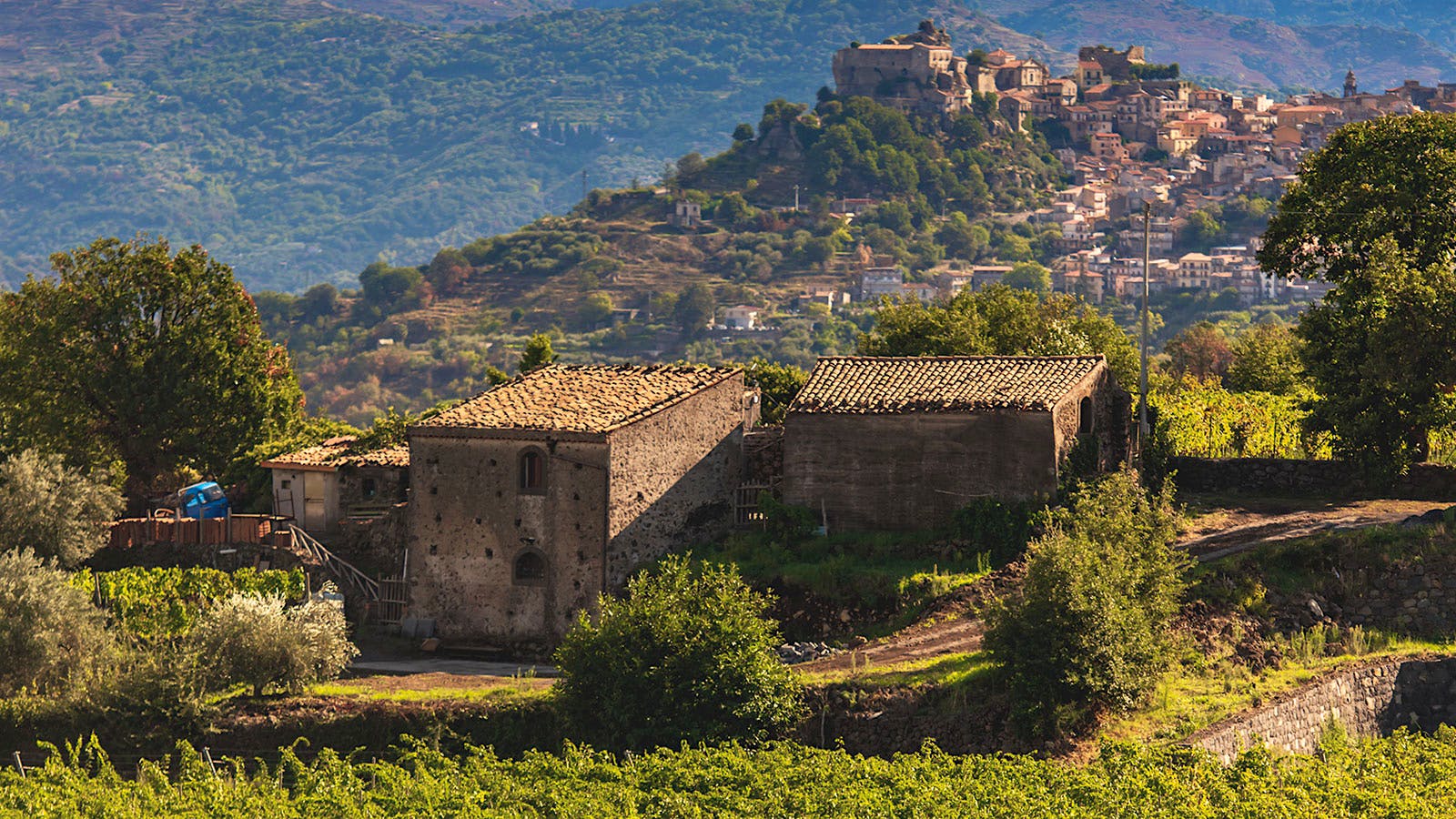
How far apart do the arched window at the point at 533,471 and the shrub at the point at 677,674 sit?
5.70 m

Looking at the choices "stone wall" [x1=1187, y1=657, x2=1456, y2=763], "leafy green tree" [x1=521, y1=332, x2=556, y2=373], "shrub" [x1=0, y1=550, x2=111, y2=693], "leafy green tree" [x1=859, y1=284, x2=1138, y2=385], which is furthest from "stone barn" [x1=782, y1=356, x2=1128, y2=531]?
"shrub" [x1=0, y1=550, x2=111, y2=693]

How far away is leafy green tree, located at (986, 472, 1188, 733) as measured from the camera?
31031 mm

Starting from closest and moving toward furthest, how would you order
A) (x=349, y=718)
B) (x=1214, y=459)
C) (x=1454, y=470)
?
(x=349, y=718)
(x=1454, y=470)
(x=1214, y=459)

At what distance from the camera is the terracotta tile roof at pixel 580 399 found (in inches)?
1554

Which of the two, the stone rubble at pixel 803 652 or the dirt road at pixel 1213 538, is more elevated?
the dirt road at pixel 1213 538

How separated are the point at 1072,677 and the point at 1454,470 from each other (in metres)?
14.8

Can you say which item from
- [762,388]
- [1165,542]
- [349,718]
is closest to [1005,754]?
[1165,542]

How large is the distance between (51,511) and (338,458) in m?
6.71

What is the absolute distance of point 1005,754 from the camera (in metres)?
30.3

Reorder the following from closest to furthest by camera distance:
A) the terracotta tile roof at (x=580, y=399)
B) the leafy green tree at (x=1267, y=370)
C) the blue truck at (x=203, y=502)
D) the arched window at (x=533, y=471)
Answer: the arched window at (x=533, y=471)
the terracotta tile roof at (x=580, y=399)
the blue truck at (x=203, y=502)
the leafy green tree at (x=1267, y=370)

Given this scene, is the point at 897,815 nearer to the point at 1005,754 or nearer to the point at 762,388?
the point at 1005,754

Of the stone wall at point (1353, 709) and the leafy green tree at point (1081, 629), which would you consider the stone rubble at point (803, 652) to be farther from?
the stone wall at point (1353, 709)

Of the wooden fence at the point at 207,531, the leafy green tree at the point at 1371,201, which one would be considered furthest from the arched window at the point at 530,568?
the leafy green tree at the point at 1371,201

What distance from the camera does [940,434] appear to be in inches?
1535
